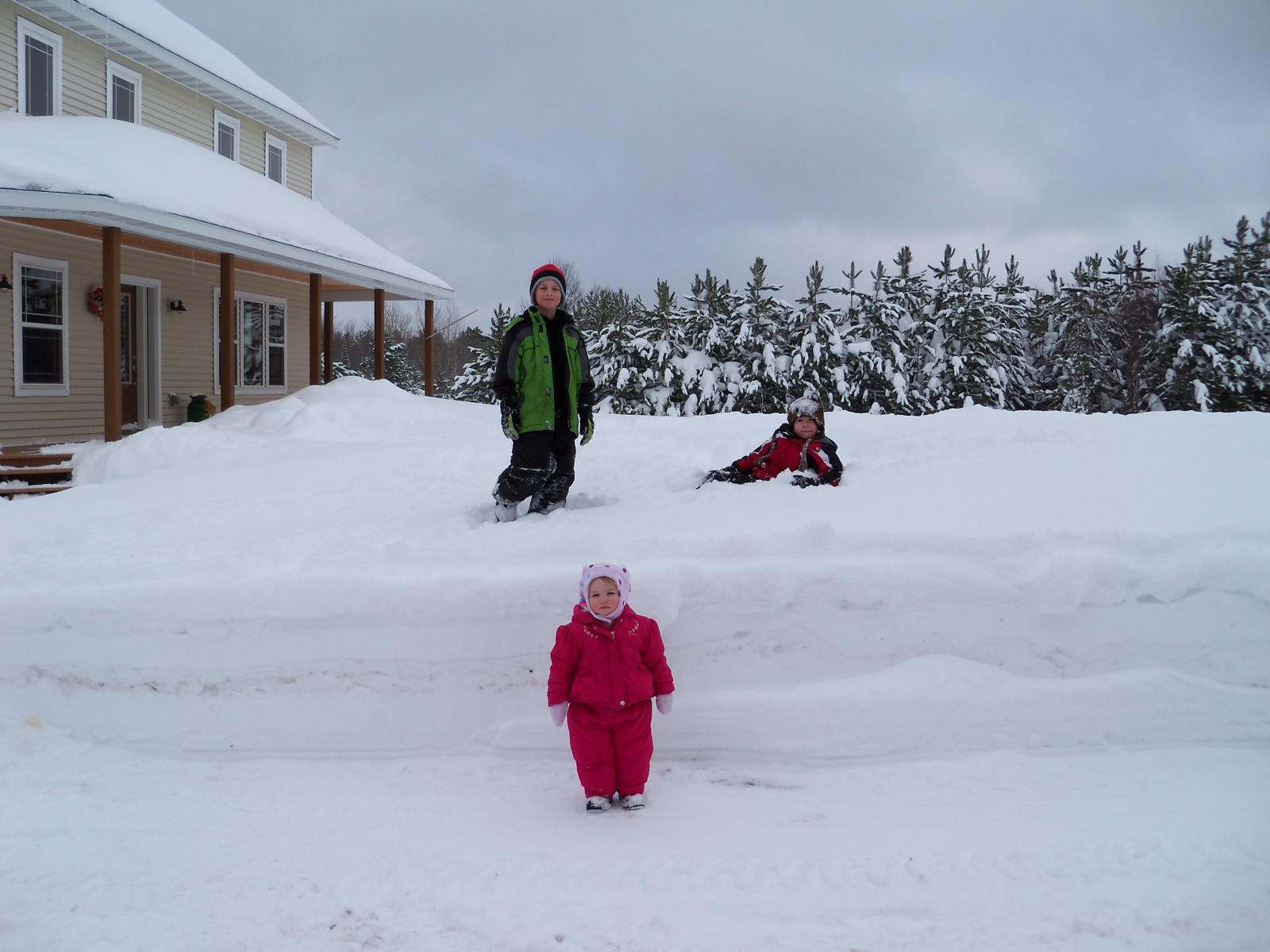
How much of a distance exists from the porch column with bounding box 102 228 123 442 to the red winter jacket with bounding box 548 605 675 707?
26.8 feet

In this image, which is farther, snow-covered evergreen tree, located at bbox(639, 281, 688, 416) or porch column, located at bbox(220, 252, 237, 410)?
snow-covered evergreen tree, located at bbox(639, 281, 688, 416)

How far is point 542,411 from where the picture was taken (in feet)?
16.9

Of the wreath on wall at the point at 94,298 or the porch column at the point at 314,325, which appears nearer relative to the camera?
the wreath on wall at the point at 94,298

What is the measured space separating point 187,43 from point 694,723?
53.6 ft

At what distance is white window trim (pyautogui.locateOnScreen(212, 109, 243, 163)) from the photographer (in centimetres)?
1565

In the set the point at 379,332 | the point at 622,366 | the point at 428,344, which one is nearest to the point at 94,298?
the point at 379,332

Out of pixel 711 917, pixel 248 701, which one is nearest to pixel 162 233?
pixel 248 701

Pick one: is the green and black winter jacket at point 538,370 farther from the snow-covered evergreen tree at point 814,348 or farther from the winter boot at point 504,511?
the snow-covered evergreen tree at point 814,348

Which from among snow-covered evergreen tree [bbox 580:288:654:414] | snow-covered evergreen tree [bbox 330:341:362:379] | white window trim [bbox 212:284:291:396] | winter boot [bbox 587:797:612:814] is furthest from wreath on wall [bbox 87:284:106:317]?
winter boot [bbox 587:797:612:814]

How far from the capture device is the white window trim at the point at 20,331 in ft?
35.4

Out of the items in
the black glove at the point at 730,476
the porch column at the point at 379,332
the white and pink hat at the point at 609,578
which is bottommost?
the white and pink hat at the point at 609,578

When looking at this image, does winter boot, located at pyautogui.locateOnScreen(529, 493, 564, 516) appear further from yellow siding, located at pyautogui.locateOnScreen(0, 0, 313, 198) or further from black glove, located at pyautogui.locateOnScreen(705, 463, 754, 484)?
yellow siding, located at pyautogui.locateOnScreen(0, 0, 313, 198)

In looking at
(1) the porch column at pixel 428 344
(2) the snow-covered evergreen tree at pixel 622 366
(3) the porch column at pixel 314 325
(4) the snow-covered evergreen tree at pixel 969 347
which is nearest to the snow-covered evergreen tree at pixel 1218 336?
(4) the snow-covered evergreen tree at pixel 969 347

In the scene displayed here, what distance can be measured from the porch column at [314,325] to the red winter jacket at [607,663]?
11868 millimetres
